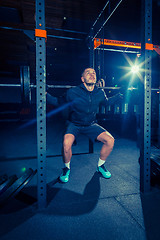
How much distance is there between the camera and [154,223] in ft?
3.51

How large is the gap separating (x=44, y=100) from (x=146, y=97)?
100cm

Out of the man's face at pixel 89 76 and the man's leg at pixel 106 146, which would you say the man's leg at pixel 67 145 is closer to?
the man's leg at pixel 106 146

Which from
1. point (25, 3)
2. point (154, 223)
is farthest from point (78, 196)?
point (25, 3)

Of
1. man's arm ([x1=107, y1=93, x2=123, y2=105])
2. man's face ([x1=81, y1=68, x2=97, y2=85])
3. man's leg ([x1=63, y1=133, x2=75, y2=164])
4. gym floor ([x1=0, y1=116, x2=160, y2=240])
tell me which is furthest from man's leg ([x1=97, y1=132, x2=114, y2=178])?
man's face ([x1=81, y1=68, x2=97, y2=85])

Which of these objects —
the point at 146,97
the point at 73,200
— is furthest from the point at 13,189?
the point at 146,97

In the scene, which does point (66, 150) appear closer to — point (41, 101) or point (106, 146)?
point (106, 146)

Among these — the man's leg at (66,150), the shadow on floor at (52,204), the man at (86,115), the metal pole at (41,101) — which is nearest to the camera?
the shadow on floor at (52,204)

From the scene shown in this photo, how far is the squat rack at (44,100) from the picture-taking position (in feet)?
4.04

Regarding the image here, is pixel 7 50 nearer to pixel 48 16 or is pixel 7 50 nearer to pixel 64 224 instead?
pixel 48 16

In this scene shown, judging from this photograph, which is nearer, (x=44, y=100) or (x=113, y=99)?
(x=44, y=100)

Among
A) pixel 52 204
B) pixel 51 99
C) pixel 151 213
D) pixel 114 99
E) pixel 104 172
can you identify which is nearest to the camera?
pixel 151 213

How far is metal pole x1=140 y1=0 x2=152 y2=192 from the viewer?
1432 mm

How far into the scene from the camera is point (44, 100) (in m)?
1.27

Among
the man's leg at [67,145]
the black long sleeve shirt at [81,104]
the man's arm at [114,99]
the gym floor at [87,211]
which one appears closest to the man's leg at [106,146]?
the gym floor at [87,211]
